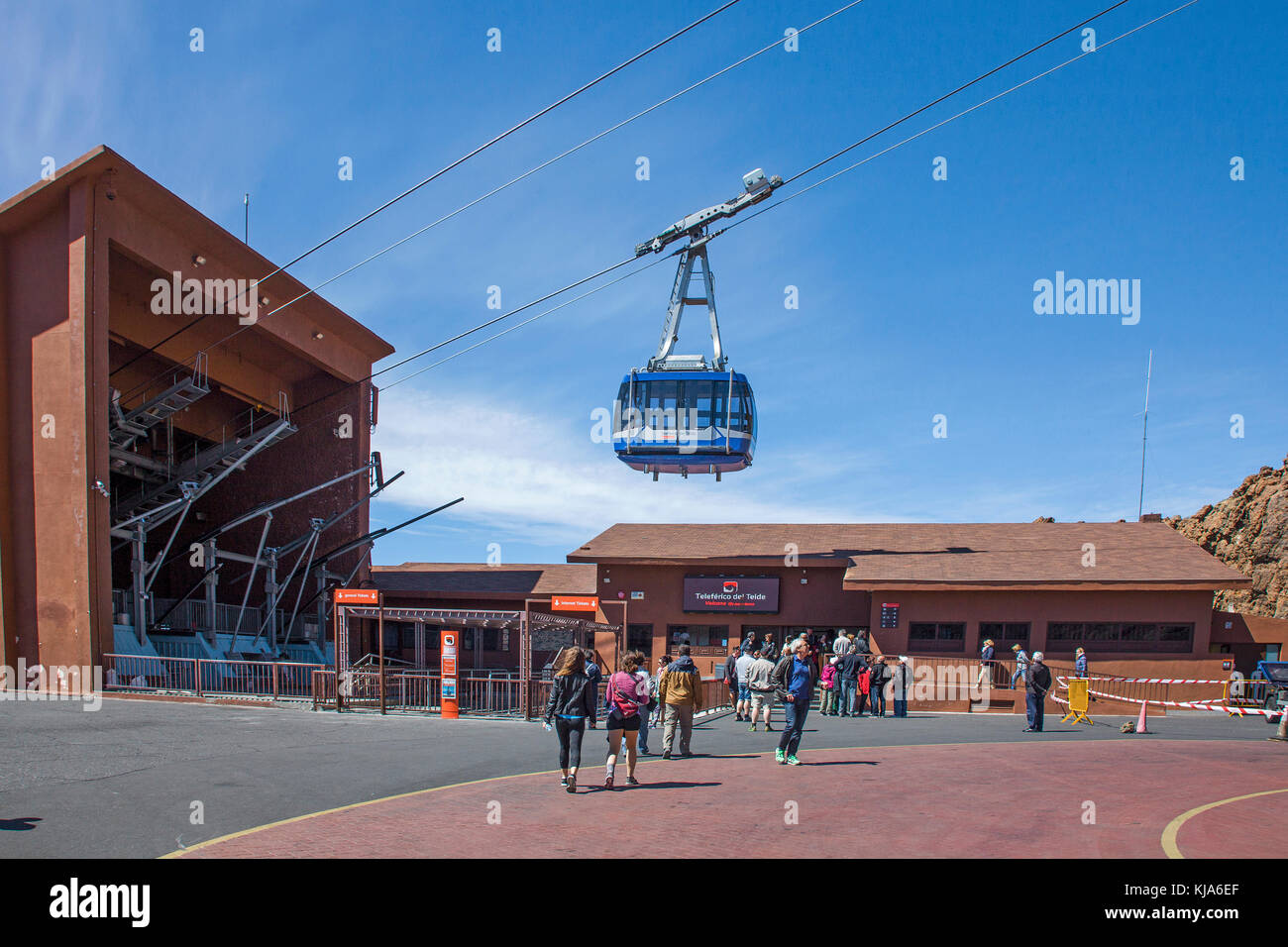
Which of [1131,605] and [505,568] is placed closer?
[1131,605]

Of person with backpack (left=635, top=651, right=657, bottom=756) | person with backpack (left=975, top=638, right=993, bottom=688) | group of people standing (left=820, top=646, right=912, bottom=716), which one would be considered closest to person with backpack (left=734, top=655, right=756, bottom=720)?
group of people standing (left=820, top=646, right=912, bottom=716)

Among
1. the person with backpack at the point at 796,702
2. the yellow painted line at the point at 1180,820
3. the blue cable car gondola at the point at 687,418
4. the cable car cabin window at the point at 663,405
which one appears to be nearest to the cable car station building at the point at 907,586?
the blue cable car gondola at the point at 687,418

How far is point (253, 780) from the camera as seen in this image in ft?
38.2

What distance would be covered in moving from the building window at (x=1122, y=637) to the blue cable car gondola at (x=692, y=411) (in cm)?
1141

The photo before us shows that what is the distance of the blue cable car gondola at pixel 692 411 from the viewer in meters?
30.9

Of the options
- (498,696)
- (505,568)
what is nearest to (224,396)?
(505,568)

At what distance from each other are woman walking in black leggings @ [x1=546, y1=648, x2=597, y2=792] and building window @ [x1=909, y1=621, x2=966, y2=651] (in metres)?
22.7

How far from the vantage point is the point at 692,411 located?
30938 millimetres

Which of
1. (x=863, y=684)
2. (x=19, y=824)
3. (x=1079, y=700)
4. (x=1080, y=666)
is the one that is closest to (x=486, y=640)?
(x=863, y=684)

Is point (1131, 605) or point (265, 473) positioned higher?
point (265, 473)

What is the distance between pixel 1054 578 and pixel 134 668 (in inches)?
1035

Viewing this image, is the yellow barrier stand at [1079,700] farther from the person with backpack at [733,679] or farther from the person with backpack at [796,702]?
the person with backpack at [796,702]
